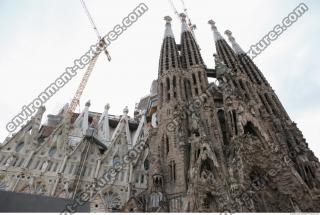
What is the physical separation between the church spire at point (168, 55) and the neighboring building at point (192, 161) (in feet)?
4.84

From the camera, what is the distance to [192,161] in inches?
680

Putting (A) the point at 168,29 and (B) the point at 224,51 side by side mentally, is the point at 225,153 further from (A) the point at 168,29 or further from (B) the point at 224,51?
(A) the point at 168,29

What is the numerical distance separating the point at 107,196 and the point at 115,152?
4668mm

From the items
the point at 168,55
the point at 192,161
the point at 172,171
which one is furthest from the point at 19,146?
the point at 168,55

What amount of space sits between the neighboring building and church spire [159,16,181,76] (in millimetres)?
1476

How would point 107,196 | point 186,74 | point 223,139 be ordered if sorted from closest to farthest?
1. point 107,196
2. point 223,139
3. point 186,74

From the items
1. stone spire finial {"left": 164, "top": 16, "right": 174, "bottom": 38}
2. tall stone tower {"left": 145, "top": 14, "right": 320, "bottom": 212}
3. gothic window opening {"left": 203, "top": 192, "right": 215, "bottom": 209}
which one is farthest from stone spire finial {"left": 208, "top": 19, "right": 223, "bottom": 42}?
gothic window opening {"left": 203, "top": 192, "right": 215, "bottom": 209}

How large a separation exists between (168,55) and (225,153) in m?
15.5

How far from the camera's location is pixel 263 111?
2352 centimetres

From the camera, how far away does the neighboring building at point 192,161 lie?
618 inches


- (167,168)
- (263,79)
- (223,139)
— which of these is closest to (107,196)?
(167,168)

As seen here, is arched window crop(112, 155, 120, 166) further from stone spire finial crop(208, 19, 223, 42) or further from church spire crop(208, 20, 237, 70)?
stone spire finial crop(208, 19, 223, 42)

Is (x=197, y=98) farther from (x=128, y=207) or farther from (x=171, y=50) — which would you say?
(x=128, y=207)

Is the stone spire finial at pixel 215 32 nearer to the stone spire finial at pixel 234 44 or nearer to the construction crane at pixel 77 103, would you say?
the stone spire finial at pixel 234 44
